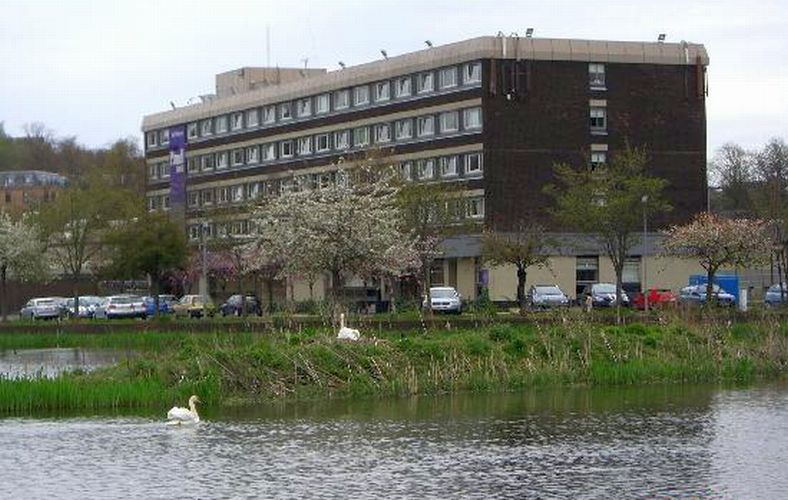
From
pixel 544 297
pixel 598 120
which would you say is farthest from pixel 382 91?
pixel 544 297

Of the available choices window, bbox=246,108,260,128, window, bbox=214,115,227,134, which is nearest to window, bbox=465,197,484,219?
window, bbox=246,108,260,128

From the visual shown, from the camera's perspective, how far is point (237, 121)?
467ft

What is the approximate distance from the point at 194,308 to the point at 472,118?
24.6 metres

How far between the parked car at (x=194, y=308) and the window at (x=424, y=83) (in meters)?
23.0

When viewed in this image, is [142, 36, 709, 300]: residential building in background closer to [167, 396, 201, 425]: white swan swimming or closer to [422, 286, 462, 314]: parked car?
[422, 286, 462, 314]: parked car

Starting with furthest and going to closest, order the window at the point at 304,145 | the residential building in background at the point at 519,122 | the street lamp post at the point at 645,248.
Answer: the window at the point at 304,145
the residential building in background at the point at 519,122
the street lamp post at the point at 645,248

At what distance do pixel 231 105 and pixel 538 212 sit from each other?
42640 millimetres

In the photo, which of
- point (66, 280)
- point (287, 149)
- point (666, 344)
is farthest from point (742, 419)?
point (66, 280)

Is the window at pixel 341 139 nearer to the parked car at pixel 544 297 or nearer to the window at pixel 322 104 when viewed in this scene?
the window at pixel 322 104

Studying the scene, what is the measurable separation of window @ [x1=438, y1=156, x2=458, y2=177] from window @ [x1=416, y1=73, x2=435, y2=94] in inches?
223

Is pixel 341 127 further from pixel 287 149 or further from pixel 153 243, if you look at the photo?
pixel 153 243

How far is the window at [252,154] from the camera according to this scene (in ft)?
456

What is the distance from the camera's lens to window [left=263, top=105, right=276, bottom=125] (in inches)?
5379

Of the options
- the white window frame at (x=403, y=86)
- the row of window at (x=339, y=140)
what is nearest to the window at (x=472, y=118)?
the row of window at (x=339, y=140)
